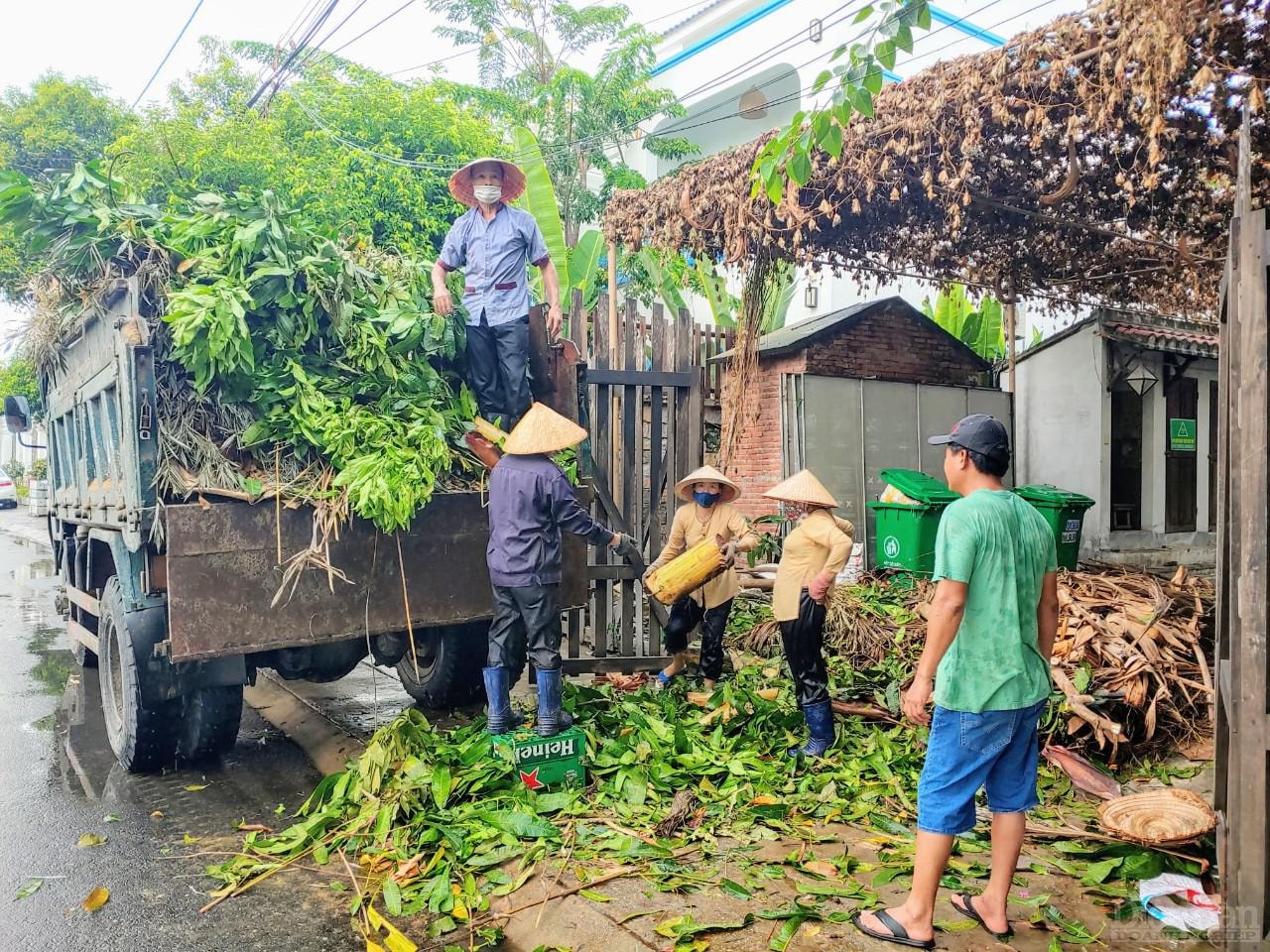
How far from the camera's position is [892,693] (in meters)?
5.47

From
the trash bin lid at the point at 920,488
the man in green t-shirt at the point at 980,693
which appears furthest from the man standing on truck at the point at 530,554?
the trash bin lid at the point at 920,488

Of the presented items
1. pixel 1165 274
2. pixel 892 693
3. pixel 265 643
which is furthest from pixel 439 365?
pixel 1165 274

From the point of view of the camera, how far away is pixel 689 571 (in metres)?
5.30

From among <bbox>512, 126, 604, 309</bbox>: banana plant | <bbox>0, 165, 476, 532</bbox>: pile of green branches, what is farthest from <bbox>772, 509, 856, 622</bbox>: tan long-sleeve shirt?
<bbox>512, 126, 604, 309</bbox>: banana plant

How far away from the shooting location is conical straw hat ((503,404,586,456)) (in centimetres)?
467

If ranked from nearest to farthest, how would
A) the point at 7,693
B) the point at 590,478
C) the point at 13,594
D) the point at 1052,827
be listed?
the point at 1052,827, the point at 590,478, the point at 7,693, the point at 13,594

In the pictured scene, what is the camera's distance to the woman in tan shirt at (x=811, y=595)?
192 inches

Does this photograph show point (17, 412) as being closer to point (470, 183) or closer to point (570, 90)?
point (470, 183)

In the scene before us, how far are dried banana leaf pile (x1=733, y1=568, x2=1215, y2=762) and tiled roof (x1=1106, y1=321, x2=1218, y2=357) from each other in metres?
5.39

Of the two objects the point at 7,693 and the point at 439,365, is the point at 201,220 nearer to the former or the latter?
the point at 439,365

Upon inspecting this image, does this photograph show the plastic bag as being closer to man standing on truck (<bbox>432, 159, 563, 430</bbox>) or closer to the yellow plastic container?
the yellow plastic container

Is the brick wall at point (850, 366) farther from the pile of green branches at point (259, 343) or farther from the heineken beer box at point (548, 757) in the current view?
the heineken beer box at point (548, 757)

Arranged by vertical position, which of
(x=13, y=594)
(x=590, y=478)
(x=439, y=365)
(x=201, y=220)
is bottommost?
(x=13, y=594)

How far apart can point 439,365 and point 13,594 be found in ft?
33.8
